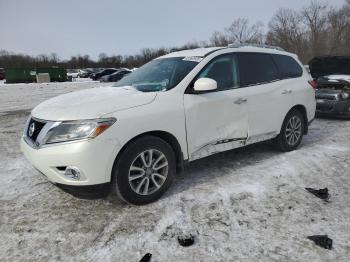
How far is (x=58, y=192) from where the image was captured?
4.02 m

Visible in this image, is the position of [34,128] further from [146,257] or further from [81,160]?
[146,257]

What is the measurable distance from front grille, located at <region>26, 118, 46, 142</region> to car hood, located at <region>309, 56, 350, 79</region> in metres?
8.83

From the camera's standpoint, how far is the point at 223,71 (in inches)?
174

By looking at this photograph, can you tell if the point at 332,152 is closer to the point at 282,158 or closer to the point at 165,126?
the point at 282,158

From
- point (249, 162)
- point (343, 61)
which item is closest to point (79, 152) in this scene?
point (249, 162)

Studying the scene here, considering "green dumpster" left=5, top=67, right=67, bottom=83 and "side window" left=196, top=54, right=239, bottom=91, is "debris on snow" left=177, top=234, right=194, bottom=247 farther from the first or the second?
"green dumpster" left=5, top=67, right=67, bottom=83

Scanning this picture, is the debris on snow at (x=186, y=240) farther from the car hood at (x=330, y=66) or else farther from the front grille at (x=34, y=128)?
the car hood at (x=330, y=66)

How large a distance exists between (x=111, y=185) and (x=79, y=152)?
0.51 m

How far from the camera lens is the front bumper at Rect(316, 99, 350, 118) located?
820 centimetres

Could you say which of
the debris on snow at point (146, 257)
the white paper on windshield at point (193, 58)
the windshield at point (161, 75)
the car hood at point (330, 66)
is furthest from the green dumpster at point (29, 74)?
the debris on snow at point (146, 257)

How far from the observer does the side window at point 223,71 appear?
422cm

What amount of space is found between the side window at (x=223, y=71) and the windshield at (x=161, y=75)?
0.20 meters

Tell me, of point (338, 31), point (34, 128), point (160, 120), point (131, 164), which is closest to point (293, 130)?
point (160, 120)

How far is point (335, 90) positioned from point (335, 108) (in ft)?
1.82
